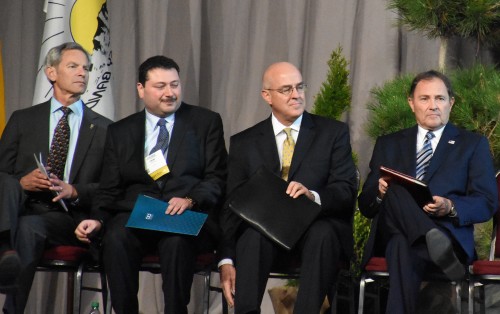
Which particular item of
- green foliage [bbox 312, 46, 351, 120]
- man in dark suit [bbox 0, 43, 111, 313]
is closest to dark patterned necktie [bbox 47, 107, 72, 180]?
man in dark suit [bbox 0, 43, 111, 313]

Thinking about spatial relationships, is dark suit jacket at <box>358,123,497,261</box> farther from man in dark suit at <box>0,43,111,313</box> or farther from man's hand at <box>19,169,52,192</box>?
man's hand at <box>19,169,52,192</box>

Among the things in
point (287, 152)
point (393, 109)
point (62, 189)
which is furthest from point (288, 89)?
point (62, 189)

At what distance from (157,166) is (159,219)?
40 cm

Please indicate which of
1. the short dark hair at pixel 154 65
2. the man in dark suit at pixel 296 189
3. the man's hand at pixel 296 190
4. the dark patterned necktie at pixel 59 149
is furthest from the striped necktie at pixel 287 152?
the dark patterned necktie at pixel 59 149

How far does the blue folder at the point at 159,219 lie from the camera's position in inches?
172

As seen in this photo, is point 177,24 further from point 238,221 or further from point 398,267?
point 398,267

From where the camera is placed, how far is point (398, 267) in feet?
13.7

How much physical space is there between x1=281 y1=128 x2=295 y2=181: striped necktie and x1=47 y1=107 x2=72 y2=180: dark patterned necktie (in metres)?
1.16

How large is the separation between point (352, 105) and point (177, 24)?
4.46 ft

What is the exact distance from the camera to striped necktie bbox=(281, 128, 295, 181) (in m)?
4.59

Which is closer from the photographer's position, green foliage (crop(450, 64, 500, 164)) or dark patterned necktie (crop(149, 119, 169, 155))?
Answer: dark patterned necktie (crop(149, 119, 169, 155))

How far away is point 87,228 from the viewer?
459cm

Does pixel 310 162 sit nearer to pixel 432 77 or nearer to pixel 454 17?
pixel 432 77

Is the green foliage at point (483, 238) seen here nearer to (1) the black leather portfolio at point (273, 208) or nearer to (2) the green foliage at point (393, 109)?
(2) the green foliage at point (393, 109)
